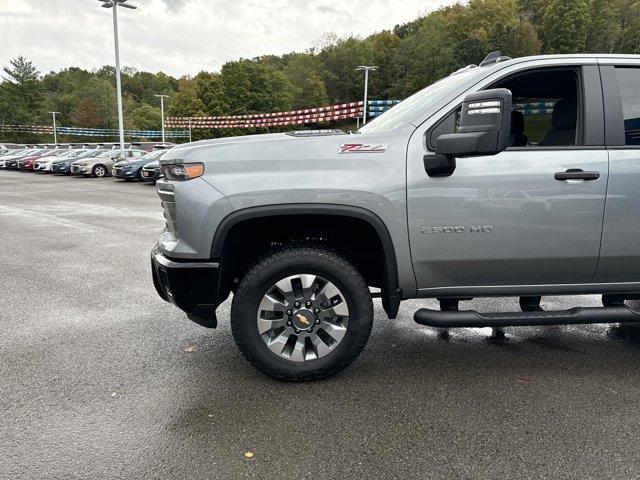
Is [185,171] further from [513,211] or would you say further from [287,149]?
[513,211]

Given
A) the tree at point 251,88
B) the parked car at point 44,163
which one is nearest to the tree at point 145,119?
the tree at point 251,88

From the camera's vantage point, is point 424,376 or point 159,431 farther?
point 424,376

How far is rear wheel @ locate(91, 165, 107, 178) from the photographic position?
→ 960 inches

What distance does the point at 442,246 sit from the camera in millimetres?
2961

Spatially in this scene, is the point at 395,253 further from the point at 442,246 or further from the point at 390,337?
the point at 390,337

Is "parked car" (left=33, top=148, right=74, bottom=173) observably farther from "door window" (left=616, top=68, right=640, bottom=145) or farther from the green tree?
the green tree

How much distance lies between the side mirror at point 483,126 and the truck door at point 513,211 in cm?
20

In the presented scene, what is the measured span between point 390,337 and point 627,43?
8649 cm

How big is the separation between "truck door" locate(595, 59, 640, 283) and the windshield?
823 mm

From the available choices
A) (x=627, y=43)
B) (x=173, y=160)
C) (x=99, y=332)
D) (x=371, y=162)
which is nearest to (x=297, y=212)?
(x=371, y=162)

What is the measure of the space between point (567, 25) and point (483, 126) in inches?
3191

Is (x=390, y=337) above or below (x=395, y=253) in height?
below

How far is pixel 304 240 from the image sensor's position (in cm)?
315

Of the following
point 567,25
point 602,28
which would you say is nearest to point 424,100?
point 567,25
